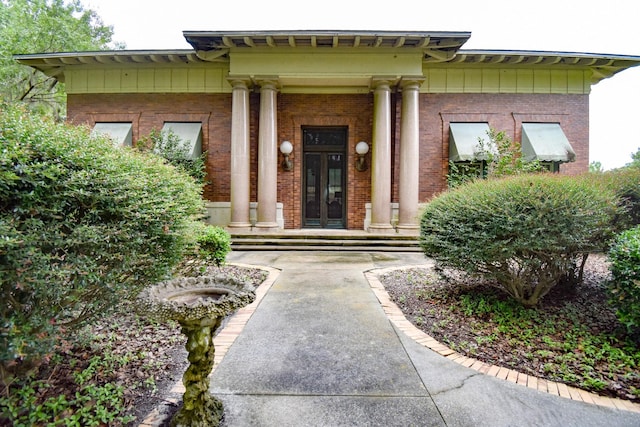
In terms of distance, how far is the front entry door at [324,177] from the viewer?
10922 mm

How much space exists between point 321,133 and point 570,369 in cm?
969

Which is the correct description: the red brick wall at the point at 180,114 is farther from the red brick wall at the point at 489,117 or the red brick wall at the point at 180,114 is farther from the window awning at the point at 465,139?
the window awning at the point at 465,139

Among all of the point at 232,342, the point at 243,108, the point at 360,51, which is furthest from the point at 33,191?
the point at 360,51

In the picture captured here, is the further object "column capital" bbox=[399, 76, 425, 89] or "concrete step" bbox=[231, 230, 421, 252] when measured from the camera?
"column capital" bbox=[399, 76, 425, 89]

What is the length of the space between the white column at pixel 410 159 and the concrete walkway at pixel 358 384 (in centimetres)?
623

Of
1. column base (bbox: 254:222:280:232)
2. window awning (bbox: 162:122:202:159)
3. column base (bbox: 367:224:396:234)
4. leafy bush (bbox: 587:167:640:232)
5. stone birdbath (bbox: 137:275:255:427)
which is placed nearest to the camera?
stone birdbath (bbox: 137:275:255:427)

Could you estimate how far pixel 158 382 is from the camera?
7.13 feet

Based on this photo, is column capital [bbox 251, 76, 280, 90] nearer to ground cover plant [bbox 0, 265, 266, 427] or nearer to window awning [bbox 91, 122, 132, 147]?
window awning [bbox 91, 122, 132, 147]

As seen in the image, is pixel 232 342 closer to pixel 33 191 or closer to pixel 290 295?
pixel 290 295

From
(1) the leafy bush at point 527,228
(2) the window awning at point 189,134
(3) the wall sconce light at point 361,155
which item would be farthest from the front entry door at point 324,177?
(1) the leafy bush at point 527,228

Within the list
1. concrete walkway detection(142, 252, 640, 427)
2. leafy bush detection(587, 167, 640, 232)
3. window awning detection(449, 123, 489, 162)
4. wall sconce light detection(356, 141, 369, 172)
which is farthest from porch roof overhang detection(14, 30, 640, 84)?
concrete walkway detection(142, 252, 640, 427)

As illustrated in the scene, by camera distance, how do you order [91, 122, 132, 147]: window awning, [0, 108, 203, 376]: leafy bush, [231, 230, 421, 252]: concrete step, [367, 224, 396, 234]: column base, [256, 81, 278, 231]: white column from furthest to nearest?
[91, 122, 132, 147]: window awning, [256, 81, 278, 231]: white column, [367, 224, 396, 234]: column base, [231, 230, 421, 252]: concrete step, [0, 108, 203, 376]: leafy bush

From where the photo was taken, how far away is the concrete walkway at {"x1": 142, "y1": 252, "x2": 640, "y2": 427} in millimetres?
1815

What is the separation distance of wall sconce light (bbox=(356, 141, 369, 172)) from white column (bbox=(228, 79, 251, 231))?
369cm
